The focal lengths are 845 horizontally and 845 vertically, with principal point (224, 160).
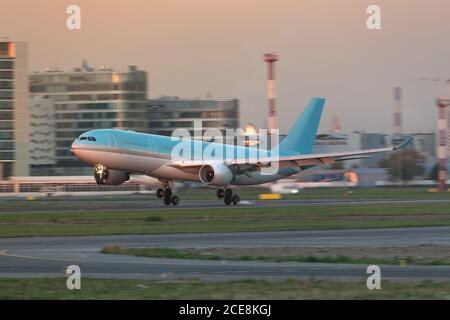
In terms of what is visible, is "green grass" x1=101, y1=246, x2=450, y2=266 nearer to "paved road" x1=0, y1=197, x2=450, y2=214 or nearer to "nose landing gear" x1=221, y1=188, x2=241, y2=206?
"paved road" x1=0, y1=197, x2=450, y2=214

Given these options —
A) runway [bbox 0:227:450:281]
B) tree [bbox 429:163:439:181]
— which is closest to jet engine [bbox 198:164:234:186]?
runway [bbox 0:227:450:281]

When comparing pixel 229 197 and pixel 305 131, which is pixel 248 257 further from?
pixel 305 131

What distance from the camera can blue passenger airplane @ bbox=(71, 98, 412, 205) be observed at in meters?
58.4

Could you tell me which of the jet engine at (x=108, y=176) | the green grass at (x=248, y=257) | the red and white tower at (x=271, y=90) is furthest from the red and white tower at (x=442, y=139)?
the green grass at (x=248, y=257)

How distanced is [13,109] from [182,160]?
119408mm

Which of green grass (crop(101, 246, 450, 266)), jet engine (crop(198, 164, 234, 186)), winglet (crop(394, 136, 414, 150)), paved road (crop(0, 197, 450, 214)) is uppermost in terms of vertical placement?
winglet (crop(394, 136, 414, 150))

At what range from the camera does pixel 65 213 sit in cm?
5488

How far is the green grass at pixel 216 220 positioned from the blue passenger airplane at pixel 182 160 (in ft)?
13.4

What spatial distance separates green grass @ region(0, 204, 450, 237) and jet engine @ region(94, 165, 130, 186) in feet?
13.1

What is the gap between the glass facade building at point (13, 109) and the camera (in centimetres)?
16850

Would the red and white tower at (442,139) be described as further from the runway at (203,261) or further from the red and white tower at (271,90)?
the runway at (203,261)

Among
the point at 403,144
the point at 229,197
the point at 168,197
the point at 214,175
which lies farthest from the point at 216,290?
the point at 229,197
